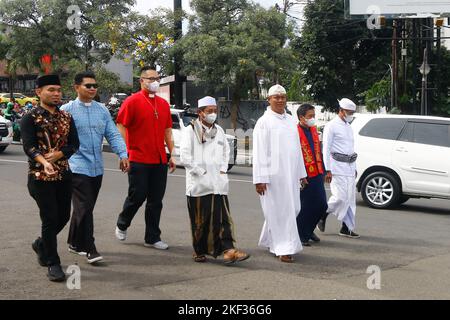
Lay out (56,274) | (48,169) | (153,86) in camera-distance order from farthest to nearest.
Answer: (153,86), (56,274), (48,169)

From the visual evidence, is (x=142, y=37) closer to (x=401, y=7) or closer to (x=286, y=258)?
(x=401, y=7)

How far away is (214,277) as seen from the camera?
21.7 feet

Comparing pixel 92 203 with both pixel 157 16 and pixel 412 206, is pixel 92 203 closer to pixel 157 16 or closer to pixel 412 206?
pixel 412 206

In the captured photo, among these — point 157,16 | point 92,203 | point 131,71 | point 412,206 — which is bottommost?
point 412,206

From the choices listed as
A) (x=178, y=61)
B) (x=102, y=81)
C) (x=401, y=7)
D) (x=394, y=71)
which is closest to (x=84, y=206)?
(x=178, y=61)

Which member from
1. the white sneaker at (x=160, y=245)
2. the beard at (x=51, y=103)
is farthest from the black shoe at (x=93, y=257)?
the beard at (x=51, y=103)

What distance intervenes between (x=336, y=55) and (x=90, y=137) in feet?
102

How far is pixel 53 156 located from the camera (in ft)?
20.8

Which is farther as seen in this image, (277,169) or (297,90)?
(297,90)

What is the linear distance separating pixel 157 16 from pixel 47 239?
20.8 m

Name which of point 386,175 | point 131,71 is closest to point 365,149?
point 386,175

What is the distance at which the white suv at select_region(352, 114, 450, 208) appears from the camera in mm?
12273

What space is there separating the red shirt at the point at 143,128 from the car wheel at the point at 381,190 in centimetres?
574

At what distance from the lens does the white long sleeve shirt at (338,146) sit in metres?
9.44
